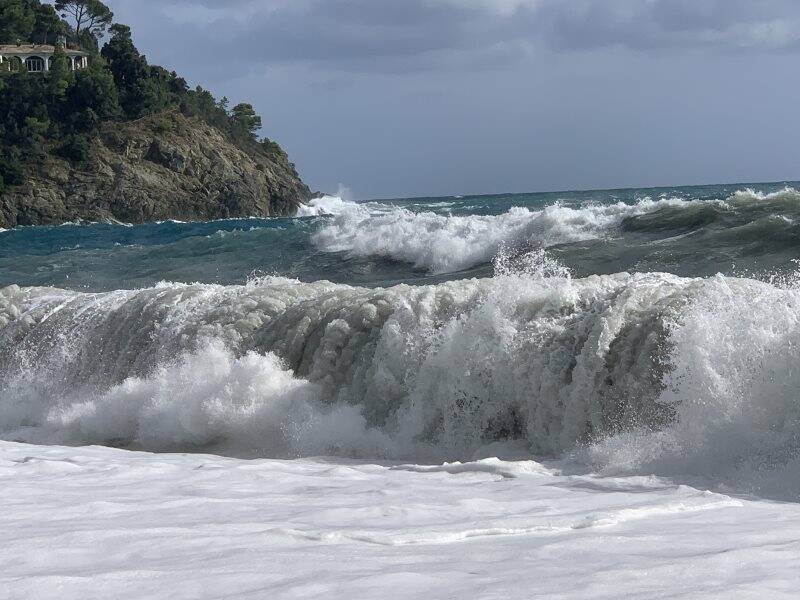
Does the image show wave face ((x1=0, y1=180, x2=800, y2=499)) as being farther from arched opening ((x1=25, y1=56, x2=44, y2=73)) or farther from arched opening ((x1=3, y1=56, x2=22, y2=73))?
arched opening ((x1=25, y1=56, x2=44, y2=73))

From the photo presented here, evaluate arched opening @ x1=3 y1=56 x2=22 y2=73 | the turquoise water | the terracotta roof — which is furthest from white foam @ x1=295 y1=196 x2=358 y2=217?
the turquoise water

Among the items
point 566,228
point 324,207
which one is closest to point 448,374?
point 566,228

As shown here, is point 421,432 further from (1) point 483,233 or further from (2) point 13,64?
(2) point 13,64

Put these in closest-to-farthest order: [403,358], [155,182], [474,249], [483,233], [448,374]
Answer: [448,374] → [403,358] → [474,249] → [483,233] → [155,182]

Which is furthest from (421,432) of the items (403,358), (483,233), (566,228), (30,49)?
(30,49)

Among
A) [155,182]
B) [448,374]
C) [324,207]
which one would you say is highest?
[155,182]

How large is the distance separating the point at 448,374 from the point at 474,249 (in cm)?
1458

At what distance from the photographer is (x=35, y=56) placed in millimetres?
83812

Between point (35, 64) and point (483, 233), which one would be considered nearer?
point (483, 233)

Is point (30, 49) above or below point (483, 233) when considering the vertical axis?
above

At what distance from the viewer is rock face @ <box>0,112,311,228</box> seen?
68.6m

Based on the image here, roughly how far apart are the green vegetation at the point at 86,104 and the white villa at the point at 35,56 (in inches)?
52.0

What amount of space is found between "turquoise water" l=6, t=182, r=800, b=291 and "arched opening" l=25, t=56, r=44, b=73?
59.0 m

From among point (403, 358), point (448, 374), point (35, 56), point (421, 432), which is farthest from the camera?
point (35, 56)
